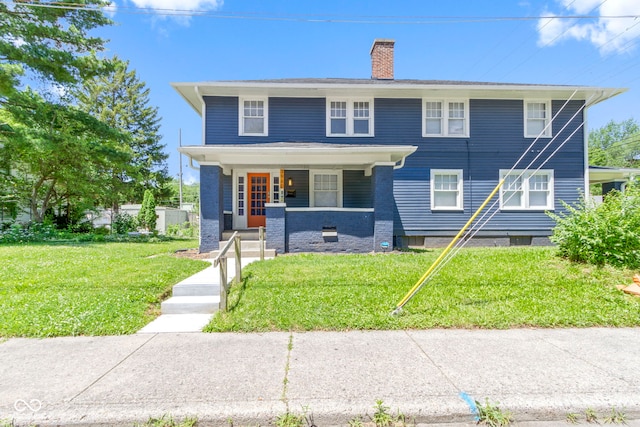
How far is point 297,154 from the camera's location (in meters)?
9.16

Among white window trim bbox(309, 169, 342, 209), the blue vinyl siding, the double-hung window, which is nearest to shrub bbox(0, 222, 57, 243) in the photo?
the blue vinyl siding

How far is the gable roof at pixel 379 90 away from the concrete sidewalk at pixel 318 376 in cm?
922

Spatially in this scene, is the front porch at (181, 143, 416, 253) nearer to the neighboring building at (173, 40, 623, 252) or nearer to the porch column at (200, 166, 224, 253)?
the porch column at (200, 166, 224, 253)

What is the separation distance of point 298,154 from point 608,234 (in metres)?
7.44

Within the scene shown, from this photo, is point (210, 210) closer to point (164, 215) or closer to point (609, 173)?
point (164, 215)

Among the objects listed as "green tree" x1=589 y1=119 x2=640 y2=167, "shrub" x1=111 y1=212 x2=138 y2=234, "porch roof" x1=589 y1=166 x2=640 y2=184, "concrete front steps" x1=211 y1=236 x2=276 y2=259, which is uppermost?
"green tree" x1=589 y1=119 x2=640 y2=167

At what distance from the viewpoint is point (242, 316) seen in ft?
13.5

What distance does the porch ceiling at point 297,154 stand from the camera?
28.6 feet

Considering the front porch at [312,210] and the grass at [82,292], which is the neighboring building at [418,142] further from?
the grass at [82,292]

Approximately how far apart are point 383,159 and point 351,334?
651 cm

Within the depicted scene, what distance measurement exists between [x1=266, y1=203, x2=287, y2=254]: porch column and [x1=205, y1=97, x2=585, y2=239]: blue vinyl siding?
2.72m

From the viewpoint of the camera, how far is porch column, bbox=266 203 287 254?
9.01 m

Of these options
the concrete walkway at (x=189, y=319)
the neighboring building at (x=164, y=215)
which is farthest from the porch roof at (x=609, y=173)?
A: the neighboring building at (x=164, y=215)

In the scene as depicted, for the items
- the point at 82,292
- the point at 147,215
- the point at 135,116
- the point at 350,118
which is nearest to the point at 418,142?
the point at 350,118
